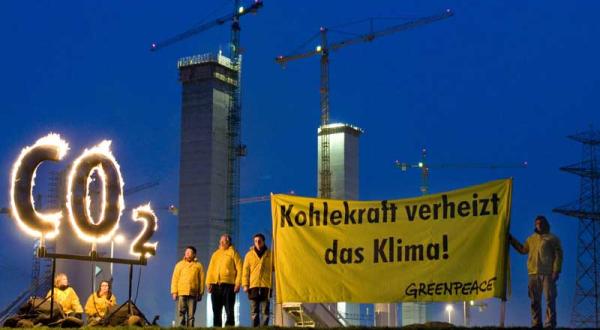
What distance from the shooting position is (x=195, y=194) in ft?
266

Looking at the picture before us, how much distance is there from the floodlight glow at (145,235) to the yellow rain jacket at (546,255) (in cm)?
748

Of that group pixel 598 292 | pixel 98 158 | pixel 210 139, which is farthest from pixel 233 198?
pixel 98 158

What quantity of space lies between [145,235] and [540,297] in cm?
782

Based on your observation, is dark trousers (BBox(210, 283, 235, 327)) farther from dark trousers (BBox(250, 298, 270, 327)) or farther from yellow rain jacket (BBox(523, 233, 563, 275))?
yellow rain jacket (BBox(523, 233, 563, 275))

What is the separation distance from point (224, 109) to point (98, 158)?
71.4 metres

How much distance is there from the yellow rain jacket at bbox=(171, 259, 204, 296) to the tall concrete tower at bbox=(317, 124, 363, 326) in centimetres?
6473

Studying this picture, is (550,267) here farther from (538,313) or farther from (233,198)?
(233,198)

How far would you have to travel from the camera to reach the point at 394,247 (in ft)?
46.9

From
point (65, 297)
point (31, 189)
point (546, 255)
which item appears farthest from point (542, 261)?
point (65, 297)

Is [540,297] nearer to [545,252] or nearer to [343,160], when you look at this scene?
[545,252]

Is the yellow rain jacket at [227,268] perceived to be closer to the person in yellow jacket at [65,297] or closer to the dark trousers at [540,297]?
the person in yellow jacket at [65,297]

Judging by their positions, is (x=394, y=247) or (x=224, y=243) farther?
(x=224, y=243)

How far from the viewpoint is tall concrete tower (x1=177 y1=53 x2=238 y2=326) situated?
79250mm

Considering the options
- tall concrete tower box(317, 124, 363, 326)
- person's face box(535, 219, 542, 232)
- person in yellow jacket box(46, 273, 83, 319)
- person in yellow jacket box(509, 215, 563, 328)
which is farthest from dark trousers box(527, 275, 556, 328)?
tall concrete tower box(317, 124, 363, 326)
